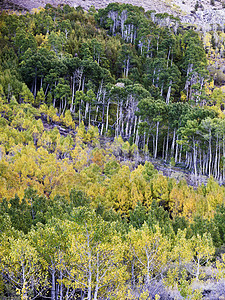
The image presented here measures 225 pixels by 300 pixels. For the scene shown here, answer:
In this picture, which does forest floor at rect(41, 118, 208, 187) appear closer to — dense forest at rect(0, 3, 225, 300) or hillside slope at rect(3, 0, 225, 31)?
dense forest at rect(0, 3, 225, 300)

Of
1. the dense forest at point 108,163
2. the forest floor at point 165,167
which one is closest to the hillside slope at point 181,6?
the dense forest at point 108,163

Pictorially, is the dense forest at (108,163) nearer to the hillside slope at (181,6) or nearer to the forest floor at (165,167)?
the forest floor at (165,167)

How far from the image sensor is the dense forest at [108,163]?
657 inches

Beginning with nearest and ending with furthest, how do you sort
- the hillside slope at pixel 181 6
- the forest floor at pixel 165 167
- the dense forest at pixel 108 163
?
the dense forest at pixel 108 163, the forest floor at pixel 165 167, the hillside slope at pixel 181 6

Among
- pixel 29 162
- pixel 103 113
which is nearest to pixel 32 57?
pixel 103 113

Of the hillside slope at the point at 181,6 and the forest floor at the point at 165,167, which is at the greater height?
the hillside slope at the point at 181,6

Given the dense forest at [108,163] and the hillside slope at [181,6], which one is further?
the hillside slope at [181,6]

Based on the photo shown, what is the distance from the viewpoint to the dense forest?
16.7m

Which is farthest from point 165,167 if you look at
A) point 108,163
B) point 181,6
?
point 181,6

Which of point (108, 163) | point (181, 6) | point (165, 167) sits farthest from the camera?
point (181, 6)

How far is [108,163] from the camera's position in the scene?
41.3 meters

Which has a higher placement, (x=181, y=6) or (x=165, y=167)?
(x=181, y=6)

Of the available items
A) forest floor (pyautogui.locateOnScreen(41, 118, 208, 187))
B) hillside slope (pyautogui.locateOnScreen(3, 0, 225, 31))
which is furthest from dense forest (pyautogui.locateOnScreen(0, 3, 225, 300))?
hillside slope (pyautogui.locateOnScreen(3, 0, 225, 31))

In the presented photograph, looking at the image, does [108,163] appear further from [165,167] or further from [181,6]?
[181,6]
